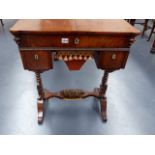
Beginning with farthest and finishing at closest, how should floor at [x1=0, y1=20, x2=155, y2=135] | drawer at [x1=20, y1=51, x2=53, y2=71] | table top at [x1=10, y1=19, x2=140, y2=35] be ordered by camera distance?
floor at [x1=0, y1=20, x2=155, y2=135] → drawer at [x1=20, y1=51, x2=53, y2=71] → table top at [x1=10, y1=19, x2=140, y2=35]

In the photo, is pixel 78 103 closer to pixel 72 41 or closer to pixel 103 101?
Result: pixel 103 101

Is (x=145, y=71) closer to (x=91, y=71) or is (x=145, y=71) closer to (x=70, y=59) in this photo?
(x=91, y=71)

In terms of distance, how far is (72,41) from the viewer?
118 centimetres

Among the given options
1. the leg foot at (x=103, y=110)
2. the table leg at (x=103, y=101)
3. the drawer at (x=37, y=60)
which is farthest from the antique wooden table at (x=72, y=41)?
the leg foot at (x=103, y=110)

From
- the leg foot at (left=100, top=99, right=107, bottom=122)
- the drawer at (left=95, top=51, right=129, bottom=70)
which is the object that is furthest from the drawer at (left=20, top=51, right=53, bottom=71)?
the leg foot at (left=100, top=99, right=107, bottom=122)

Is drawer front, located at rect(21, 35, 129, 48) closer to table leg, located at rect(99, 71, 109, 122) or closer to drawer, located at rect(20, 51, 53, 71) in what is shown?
drawer, located at rect(20, 51, 53, 71)

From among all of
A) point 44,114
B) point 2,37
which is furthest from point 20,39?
point 2,37

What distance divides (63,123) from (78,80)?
78 centimetres

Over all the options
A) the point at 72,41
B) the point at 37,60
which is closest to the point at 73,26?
the point at 72,41

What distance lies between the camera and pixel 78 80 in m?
2.32

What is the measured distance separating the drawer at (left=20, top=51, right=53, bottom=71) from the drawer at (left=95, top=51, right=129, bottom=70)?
1.29 feet

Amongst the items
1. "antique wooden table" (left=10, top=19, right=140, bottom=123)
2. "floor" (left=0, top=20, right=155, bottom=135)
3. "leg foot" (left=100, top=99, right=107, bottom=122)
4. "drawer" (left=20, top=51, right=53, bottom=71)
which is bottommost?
"floor" (left=0, top=20, right=155, bottom=135)

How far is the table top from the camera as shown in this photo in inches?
43.9

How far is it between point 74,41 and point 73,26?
0.11 metres
